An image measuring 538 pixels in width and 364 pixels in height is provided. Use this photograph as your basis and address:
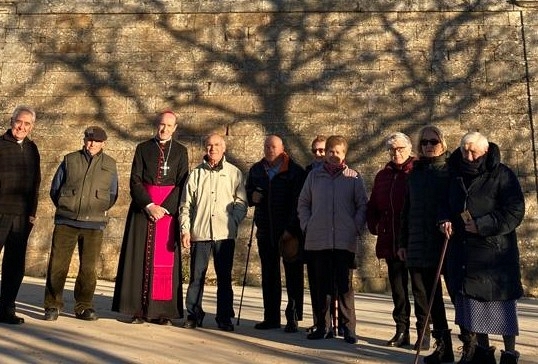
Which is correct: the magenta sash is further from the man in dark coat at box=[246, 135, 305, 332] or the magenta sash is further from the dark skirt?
the dark skirt

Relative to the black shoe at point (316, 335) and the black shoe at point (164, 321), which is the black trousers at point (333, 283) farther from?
the black shoe at point (164, 321)

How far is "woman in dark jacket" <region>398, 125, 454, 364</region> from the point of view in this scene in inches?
170

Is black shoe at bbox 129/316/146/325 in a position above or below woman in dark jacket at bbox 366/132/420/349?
below

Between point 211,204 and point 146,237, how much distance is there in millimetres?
597

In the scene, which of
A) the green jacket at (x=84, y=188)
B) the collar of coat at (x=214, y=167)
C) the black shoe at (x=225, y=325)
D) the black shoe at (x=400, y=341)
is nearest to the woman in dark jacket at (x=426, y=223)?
the black shoe at (x=400, y=341)

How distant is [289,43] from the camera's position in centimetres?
923

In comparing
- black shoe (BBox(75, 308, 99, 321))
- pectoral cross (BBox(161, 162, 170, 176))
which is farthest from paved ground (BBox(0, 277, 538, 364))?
pectoral cross (BBox(161, 162, 170, 176))

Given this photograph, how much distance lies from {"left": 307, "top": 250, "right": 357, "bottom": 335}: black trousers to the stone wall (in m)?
3.52

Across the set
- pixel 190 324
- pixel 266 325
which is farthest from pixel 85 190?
pixel 266 325

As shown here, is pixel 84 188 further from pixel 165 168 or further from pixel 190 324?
pixel 190 324

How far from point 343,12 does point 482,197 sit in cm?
596

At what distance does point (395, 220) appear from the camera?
187 inches

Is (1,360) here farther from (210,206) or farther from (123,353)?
(210,206)

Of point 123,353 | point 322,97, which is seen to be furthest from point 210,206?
point 322,97
